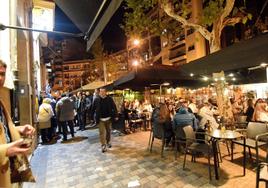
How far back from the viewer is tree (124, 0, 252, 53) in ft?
23.8

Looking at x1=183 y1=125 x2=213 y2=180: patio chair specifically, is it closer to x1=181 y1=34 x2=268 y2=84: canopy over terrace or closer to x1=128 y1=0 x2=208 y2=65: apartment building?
x1=181 y1=34 x2=268 y2=84: canopy over terrace

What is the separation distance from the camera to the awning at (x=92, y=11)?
1854 millimetres

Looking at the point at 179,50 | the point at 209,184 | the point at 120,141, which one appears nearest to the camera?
the point at 209,184

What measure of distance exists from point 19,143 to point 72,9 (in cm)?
139

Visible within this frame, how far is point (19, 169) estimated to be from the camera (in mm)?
1738

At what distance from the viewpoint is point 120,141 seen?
834cm

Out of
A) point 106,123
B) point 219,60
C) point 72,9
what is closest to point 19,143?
point 72,9

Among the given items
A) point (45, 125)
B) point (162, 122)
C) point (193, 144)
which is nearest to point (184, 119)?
point (162, 122)

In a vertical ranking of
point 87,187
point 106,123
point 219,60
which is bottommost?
point 87,187

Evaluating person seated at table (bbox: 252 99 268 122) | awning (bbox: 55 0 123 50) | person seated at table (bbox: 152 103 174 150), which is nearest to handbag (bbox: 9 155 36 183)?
awning (bbox: 55 0 123 50)

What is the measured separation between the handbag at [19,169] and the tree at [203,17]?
6.95 m

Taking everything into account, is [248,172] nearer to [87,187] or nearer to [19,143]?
[87,187]

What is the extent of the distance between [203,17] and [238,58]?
460 cm

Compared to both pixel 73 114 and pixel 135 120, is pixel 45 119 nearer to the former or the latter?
pixel 73 114
